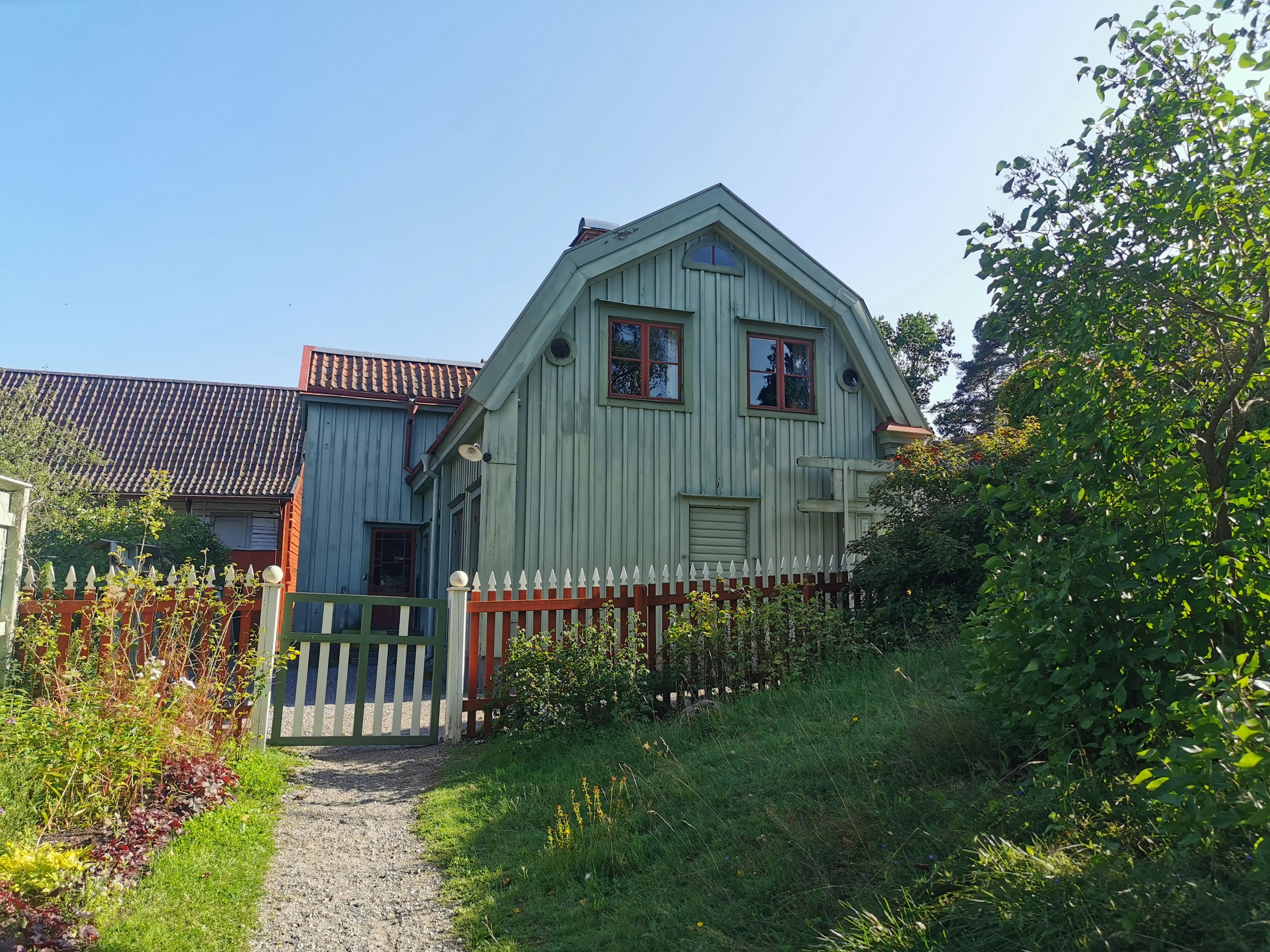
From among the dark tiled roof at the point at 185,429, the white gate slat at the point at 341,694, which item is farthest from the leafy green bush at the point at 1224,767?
the dark tiled roof at the point at 185,429

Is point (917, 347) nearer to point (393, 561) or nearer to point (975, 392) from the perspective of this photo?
point (975, 392)

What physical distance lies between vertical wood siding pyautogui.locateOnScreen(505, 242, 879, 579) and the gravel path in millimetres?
4110

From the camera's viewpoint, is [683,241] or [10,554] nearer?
[10,554]

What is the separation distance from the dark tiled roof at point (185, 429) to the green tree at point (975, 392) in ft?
74.0

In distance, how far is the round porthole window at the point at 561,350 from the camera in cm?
1097

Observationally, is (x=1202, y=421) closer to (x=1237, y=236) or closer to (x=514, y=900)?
(x=1237, y=236)

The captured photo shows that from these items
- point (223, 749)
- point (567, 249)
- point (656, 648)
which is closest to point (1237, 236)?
point (656, 648)

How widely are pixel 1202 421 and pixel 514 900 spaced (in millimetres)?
3839

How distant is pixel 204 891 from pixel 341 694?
3477 millimetres

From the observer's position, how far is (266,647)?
709 centimetres

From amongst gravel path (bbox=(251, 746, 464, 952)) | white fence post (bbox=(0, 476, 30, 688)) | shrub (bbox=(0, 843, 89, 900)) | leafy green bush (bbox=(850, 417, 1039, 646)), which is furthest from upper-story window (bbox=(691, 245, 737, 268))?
shrub (bbox=(0, 843, 89, 900))

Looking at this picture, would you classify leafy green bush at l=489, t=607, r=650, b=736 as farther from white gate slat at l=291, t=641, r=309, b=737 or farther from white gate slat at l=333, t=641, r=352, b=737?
white gate slat at l=291, t=641, r=309, b=737

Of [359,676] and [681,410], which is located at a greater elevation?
[681,410]

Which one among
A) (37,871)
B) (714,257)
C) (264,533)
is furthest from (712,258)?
(264,533)
